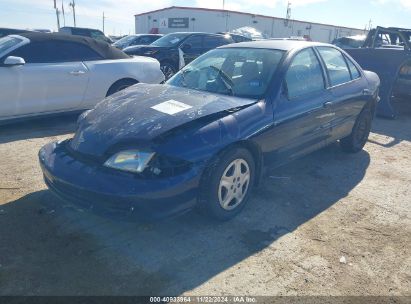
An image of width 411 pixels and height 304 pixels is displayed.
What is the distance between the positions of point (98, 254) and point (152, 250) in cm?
41

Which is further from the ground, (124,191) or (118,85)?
(118,85)

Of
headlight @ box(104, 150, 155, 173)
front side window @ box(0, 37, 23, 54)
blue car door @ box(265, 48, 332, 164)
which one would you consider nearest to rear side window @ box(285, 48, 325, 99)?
blue car door @ box(265, 48, 332, 164)

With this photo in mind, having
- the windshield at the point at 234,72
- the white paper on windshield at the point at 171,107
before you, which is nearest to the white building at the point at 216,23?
the windshield at the point at 234,72

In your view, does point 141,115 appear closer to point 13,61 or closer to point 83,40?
point 13,61

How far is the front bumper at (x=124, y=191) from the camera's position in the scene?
267 centimetres

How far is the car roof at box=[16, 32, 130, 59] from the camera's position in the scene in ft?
19.2

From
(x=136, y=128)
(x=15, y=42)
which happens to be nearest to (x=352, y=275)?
(x=136, y=128)

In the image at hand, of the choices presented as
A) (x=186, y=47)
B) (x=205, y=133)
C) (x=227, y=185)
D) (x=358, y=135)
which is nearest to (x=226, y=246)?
(x=227, y=185)

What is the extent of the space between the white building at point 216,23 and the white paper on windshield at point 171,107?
38.7m

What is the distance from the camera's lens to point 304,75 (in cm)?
401

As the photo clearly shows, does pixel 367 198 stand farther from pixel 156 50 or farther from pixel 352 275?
pixel 156 50

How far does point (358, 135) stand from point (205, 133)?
330 centimetres

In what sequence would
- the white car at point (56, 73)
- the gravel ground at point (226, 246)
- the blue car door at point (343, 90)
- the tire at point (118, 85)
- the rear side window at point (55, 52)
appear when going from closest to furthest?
the gravel ground at point (226, 246) < the blue car door at point (343, 90) < the white car at point (56, 73) < the rear side window at point (55, 52) < the tire at point (118, 85)

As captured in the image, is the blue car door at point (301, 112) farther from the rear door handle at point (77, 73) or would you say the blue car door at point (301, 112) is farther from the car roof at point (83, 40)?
the car roof at point (83, 40)
